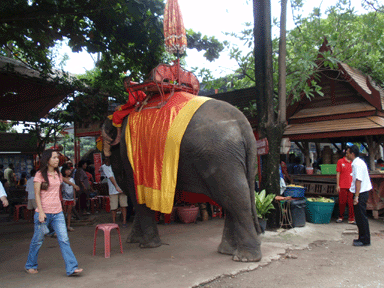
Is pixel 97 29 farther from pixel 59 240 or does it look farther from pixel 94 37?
pixel 59 240

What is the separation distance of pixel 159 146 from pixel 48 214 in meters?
1.63

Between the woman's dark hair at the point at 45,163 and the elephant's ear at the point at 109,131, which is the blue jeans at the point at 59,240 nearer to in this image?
the woman's dark hair at the point at 45,163

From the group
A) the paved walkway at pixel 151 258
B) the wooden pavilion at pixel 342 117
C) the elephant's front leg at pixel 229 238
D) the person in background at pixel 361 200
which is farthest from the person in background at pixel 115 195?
the wooden pavilion at pixel 342 117

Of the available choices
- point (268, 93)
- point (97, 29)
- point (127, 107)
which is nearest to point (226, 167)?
point (127, 107)

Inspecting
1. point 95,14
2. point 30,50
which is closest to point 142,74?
point 95,14

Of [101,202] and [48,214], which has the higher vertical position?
[48,214]

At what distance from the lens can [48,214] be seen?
4.01 m

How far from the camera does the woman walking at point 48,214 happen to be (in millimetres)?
3893

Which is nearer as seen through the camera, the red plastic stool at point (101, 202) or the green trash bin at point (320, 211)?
the green trash bin at point (320, 211)

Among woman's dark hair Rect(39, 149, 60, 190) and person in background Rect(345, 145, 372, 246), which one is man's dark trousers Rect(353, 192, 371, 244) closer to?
person in background Rect(345, 145, 372, 246)

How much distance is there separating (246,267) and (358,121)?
577 cm

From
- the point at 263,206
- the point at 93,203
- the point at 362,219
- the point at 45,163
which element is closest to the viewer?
the point at 45,163

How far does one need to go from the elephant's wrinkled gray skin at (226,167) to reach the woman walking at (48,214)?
1609mm

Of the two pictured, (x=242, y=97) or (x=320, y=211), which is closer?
(x=320, y=211)
